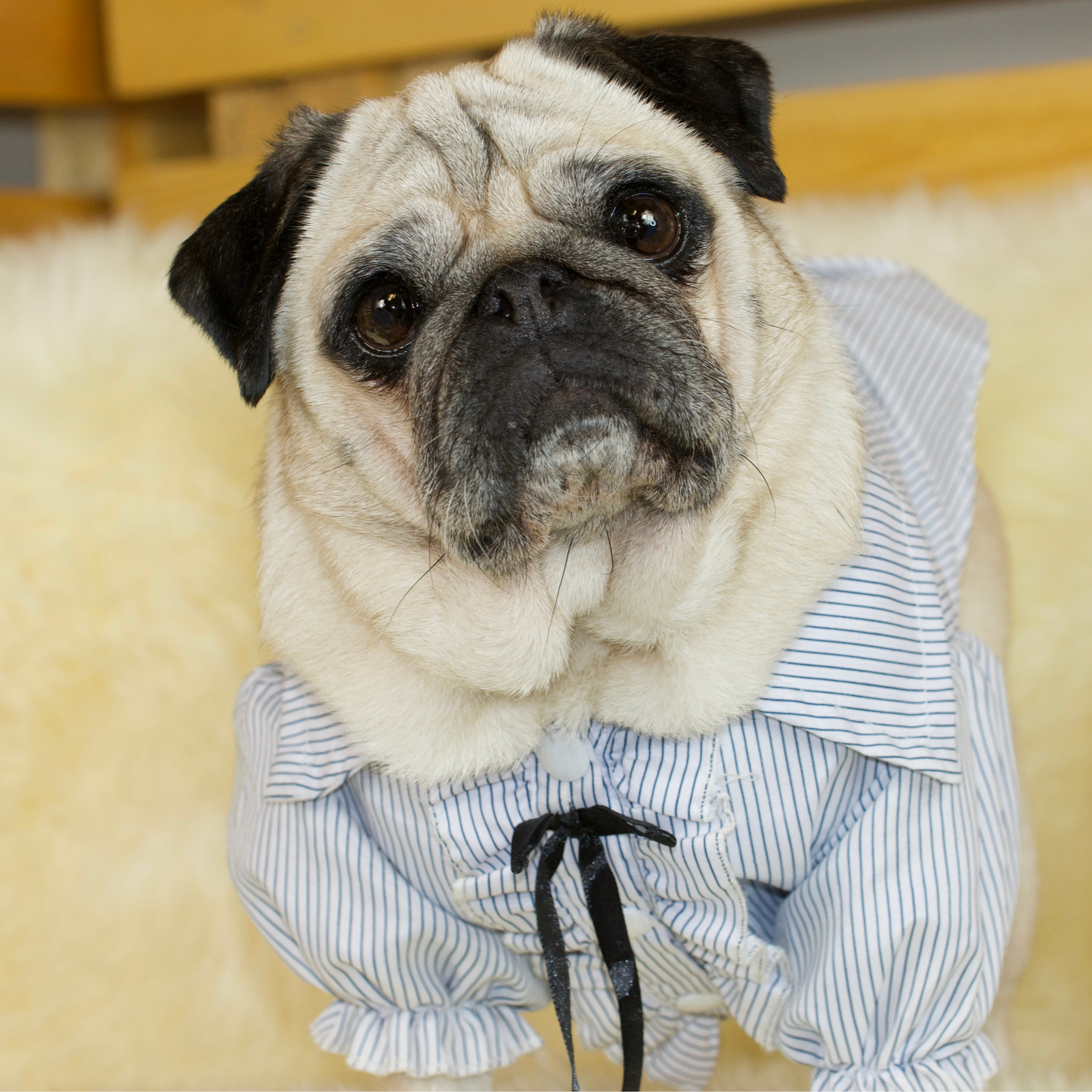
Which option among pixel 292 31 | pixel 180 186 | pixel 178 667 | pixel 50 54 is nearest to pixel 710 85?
pixel 178 667

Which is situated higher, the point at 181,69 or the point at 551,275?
the point at 551,275

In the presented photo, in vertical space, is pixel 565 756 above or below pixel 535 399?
below

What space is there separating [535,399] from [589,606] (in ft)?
1.13

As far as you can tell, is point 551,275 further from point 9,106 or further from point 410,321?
point 9,106

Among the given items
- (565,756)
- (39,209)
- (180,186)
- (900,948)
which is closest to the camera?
(900,948)

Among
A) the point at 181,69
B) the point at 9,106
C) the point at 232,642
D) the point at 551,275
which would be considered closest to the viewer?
the point at 551,275

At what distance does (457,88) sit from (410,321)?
1.46 feet

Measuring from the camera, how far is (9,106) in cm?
437

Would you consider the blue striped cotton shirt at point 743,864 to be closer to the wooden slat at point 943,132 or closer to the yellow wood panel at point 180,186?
the wooden slat at point 943,132

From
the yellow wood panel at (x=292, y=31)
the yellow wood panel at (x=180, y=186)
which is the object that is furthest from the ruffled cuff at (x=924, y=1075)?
the yellow wood panel at (x=180, y=186)

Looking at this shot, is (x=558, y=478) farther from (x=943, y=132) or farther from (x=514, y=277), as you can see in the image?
(x=943, y=132)

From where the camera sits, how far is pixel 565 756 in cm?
171

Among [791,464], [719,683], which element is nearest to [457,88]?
[791,464]

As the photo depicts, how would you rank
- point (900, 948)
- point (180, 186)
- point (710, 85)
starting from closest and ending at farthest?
point (900, 948)
point (710, 85)
point (180, 186)
